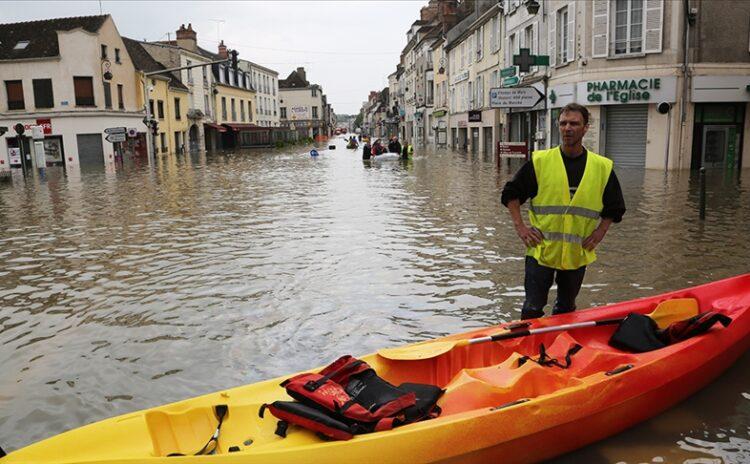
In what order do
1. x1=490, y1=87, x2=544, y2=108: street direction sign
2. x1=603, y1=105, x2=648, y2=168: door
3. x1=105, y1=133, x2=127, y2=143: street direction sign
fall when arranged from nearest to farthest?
x1=490, y1=87, x2=544, y2=108: street direction sign
x1=603, y1=105, x2=648, y2=168: door
x1=105, y1=133, x2=127, y2=143: street direction sign

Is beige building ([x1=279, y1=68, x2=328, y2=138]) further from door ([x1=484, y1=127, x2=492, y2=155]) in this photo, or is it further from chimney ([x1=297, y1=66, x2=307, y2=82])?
door ([x1=484, y1=127, x2=492, y2=155])

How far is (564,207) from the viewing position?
193 inches

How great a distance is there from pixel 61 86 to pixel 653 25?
104 feet

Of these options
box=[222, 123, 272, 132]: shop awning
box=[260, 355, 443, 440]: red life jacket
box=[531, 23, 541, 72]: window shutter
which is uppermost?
box=[531, 23, 541, 72]: window shutter

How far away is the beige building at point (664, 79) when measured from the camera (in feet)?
70.2

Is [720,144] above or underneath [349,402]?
above

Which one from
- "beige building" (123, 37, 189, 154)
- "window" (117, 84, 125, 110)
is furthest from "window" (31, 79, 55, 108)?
"beige building" (123, 37, 189, 154)

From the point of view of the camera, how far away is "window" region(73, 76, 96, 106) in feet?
125

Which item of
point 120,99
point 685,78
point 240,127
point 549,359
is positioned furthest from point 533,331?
point 240,127

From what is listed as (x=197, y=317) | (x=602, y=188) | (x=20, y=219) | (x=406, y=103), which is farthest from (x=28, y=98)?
(x=406, y=103)

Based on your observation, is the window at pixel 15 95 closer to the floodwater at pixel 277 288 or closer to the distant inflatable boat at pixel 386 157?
the distant inflatable boat at pixel 386 157

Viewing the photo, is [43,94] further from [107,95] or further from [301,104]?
[301,104]

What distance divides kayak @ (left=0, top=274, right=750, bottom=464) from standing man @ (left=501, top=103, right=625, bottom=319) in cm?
49

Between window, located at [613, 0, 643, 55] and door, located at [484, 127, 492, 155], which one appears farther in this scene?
door, located at [484, 127, 492, 155]
